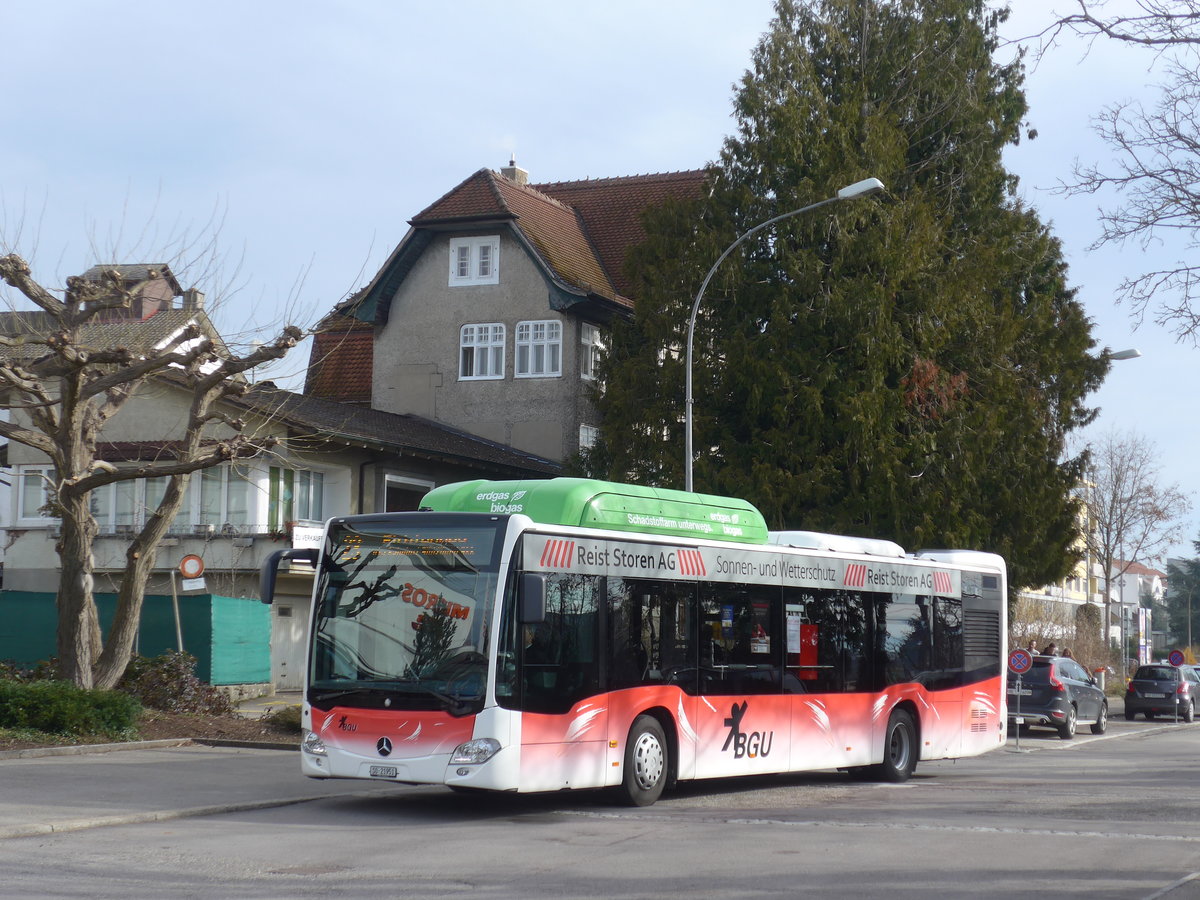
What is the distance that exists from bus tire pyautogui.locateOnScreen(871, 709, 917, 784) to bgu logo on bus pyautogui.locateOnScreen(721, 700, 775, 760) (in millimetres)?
2564

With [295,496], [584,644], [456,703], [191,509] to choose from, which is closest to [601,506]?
[584,644]

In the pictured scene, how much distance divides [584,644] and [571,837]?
2.08m

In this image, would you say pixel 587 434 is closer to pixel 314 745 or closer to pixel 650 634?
pixel 650 634

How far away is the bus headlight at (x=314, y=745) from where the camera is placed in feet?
44.5

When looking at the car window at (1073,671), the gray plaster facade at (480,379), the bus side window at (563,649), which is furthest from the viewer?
the gray plaster facade at (480,379)

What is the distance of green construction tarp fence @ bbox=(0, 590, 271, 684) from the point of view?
27234mm

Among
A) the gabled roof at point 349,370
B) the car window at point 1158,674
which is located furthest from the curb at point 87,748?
the car window at point 1158,674

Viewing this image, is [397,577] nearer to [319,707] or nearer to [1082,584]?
[319,707]

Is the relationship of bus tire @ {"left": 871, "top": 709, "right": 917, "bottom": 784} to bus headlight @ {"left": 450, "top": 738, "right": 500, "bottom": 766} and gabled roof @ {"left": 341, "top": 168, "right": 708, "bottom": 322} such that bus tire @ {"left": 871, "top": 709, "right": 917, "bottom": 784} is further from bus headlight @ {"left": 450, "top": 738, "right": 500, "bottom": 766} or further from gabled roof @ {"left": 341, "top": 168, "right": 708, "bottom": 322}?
gabled roof @ {"left": 341, "top": 168, "right": 708, "bottom": 322}

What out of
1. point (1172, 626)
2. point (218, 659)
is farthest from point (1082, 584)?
point (218, 659)

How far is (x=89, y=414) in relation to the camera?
20844 millimetres

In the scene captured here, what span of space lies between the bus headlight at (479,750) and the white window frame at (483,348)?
27.0m

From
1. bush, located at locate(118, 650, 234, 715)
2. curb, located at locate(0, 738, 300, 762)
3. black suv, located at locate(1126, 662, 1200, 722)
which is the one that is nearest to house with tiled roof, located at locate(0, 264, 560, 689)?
bush, located at locate(118, 650, 234, 715)

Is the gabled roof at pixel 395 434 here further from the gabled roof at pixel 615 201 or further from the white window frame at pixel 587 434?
the gabled roof at pixel 615 201
